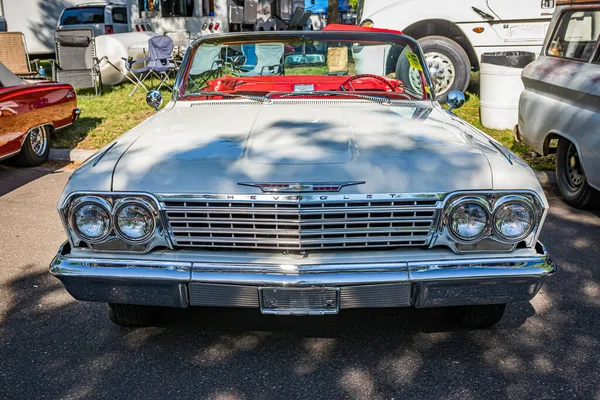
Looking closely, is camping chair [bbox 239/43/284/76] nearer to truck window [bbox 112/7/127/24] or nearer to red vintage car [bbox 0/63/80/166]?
Answer: red vintage car [bbox 0/63/80/166]

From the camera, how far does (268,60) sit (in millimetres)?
4664

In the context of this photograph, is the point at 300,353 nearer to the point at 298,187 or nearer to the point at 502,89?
the point at 298,187

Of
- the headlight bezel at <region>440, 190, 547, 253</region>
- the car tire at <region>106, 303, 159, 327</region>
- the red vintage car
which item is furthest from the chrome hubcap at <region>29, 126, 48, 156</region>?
the headlight bezel at <region>440, 190, 547, 253</region>

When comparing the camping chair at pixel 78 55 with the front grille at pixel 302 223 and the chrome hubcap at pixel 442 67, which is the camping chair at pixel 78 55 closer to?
the chrome hubcap at pixel 442 67

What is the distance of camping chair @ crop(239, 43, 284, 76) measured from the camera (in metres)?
4.61

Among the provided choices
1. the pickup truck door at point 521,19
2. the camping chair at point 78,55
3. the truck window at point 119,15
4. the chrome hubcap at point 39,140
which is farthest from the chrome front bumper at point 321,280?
the truck window at point 119,15

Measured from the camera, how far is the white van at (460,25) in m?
9.08

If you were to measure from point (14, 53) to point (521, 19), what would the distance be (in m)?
8.01

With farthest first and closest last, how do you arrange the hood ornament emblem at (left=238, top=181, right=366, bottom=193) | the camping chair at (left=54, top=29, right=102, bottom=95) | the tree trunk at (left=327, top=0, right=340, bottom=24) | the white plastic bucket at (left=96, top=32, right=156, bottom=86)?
the white plastic bucket at (left=96, top=32, right=156, bottom=86), the tree trunk at (left=327, top=0, right=340, bottom=24), the camping chair at (left=54, top=29, right=102, bottom=95), the hood ornament emblem at (left=238, top=181, right=366, bottom=193)

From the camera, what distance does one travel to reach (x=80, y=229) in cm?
284

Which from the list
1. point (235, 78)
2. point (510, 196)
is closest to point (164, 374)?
point (510, 196)

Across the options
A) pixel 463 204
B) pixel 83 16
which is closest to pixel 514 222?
pixel 463 204

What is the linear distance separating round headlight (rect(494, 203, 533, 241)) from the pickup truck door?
7037mm

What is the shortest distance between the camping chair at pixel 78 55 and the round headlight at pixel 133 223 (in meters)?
9.28
